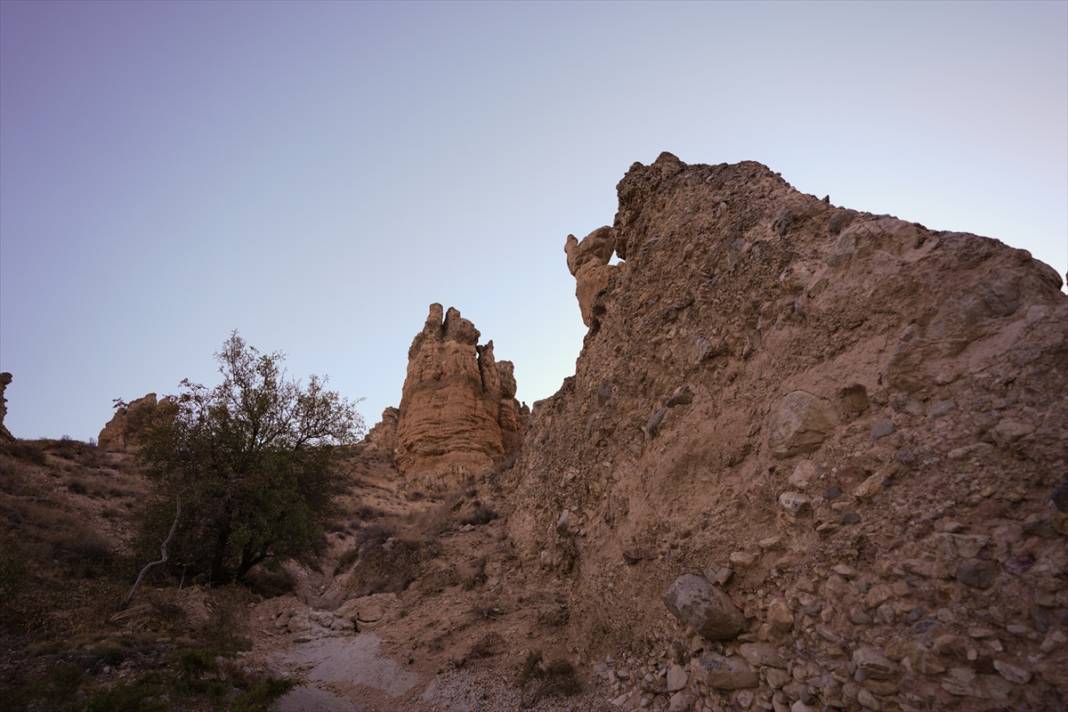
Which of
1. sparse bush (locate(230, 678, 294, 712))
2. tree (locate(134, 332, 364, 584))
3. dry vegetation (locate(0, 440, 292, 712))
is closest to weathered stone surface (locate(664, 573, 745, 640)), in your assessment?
sparse bush (locate(230, 678, 294, 712))

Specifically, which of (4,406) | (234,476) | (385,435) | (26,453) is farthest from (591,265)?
(385,435)

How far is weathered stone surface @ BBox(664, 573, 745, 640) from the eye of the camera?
5586 millimetres

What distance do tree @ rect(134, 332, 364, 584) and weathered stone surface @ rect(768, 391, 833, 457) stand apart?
13496mm

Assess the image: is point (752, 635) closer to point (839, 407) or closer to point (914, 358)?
point (839, 407)

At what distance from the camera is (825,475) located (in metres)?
5.54

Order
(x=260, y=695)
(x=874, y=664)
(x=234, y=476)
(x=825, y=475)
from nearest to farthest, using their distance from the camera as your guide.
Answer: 1. (x=874, y=664)
2. (x=825, y=475)
3. (x=260, y=695)
4. (x=234, y=476)

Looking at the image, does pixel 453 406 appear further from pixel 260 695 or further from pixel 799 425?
pixel 799 425

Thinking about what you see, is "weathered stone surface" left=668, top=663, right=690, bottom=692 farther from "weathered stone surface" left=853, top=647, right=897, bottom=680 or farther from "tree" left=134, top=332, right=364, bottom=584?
"tree" left=134, top=332, right=364, bottom=584

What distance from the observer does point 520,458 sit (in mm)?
15180

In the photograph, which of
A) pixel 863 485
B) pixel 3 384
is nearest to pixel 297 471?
pixel 863 485

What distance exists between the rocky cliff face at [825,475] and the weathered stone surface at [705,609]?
0.03 meters

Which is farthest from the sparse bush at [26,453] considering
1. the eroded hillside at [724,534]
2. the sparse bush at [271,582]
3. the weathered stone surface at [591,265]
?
the weathered stone surface at [591,265]

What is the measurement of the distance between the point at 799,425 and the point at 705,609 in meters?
2.31

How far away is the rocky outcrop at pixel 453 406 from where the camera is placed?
38.6 m
